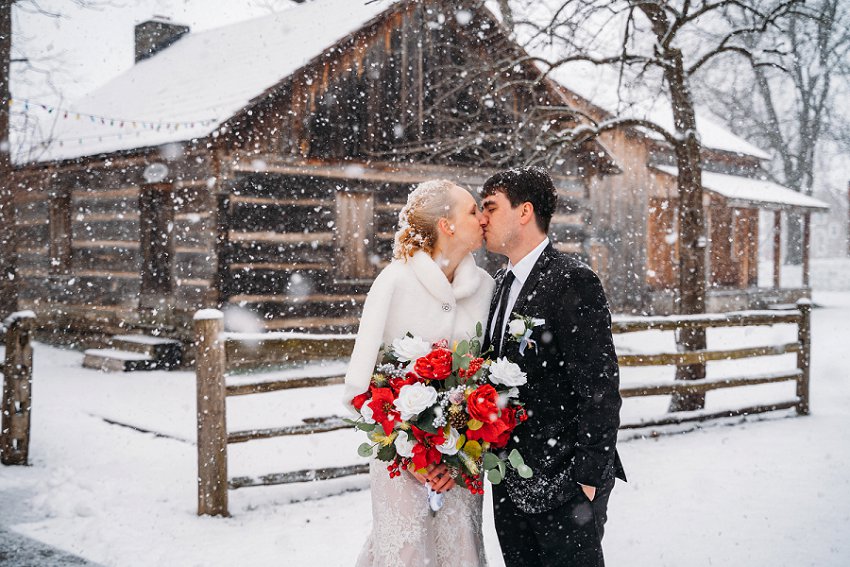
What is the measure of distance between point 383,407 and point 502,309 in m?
0.66

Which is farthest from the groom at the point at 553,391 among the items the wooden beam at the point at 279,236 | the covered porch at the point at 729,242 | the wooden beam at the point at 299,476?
the covered porch at the point at 729,242

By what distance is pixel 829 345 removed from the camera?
15.3m

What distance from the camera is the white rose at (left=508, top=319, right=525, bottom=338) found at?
8.92ft

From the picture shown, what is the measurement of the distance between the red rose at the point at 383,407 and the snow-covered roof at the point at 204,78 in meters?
8.85

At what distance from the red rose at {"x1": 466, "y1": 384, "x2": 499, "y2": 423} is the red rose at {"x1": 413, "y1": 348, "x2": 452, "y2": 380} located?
0.44 feet

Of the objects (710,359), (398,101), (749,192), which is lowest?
(710,359)

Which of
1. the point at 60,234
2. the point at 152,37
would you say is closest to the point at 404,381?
the point at 60,234

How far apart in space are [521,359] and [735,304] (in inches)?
842

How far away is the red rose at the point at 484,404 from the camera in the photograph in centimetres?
257

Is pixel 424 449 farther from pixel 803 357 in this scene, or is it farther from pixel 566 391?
pixel 803 357

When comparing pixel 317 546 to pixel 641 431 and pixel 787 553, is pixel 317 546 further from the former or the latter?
pixel 641 431

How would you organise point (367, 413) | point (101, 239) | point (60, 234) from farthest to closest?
point (60, 234) < point (101, 239) < point (367, 413)

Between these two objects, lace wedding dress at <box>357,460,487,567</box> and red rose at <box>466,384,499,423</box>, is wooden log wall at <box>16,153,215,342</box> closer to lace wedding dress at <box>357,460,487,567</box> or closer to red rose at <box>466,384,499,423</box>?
lace wedding dress at <box>357,460,487,567</box>

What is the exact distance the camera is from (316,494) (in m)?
5.86
